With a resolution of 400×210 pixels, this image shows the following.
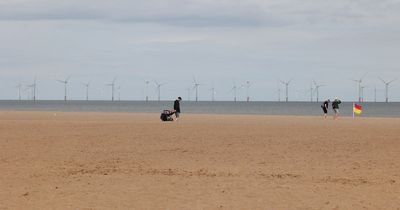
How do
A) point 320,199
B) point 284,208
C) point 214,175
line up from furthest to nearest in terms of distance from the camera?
point 214,175 < point 320,199 < point 284,208

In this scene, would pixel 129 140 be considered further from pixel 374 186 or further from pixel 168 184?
pixel 374 186

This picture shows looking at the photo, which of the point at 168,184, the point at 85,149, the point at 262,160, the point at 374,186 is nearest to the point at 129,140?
the point at 85,149

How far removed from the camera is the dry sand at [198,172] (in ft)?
37.8

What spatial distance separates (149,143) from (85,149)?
8.66ft

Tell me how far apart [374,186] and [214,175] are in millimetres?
3532

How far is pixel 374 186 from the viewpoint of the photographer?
13094mm

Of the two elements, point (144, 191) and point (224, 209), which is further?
point (144, 191)

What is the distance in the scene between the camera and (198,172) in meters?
15.1

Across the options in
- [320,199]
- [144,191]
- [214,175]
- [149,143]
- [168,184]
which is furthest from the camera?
[149,143]

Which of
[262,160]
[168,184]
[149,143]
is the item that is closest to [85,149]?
[149,143]

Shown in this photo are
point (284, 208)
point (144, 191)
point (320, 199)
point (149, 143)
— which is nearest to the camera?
point (284, 208)

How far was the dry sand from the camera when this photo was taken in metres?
11.5

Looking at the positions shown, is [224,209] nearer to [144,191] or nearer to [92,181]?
[144,191]

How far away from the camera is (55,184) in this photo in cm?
1353
